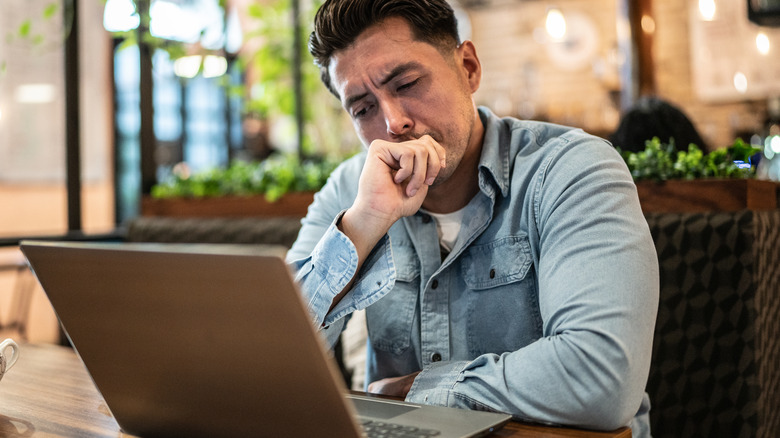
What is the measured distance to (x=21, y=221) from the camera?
6281 millimetres

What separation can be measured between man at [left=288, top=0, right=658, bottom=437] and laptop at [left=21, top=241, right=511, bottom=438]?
0.47 ft

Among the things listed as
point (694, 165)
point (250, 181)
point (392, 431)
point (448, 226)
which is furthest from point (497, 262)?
point (250, 181)

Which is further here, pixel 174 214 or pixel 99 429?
pixel 174 214

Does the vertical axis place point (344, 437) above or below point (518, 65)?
below

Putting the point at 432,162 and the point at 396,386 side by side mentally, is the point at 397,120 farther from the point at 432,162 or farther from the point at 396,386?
the point at 396,386

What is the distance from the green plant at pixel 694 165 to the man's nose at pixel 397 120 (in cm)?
77

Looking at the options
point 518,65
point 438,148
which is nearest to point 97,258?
point 438,148

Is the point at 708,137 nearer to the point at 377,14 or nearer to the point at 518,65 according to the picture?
the point at 518,65

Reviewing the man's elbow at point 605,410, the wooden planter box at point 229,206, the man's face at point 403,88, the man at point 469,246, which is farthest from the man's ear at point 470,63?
the wooden planter box at point 229,206

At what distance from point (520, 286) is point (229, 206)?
2100 mm

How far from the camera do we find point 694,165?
1724mm

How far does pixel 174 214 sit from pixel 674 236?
7.65ft

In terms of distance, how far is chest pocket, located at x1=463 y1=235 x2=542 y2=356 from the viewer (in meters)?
1.19

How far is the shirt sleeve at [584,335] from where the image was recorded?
0.86m
